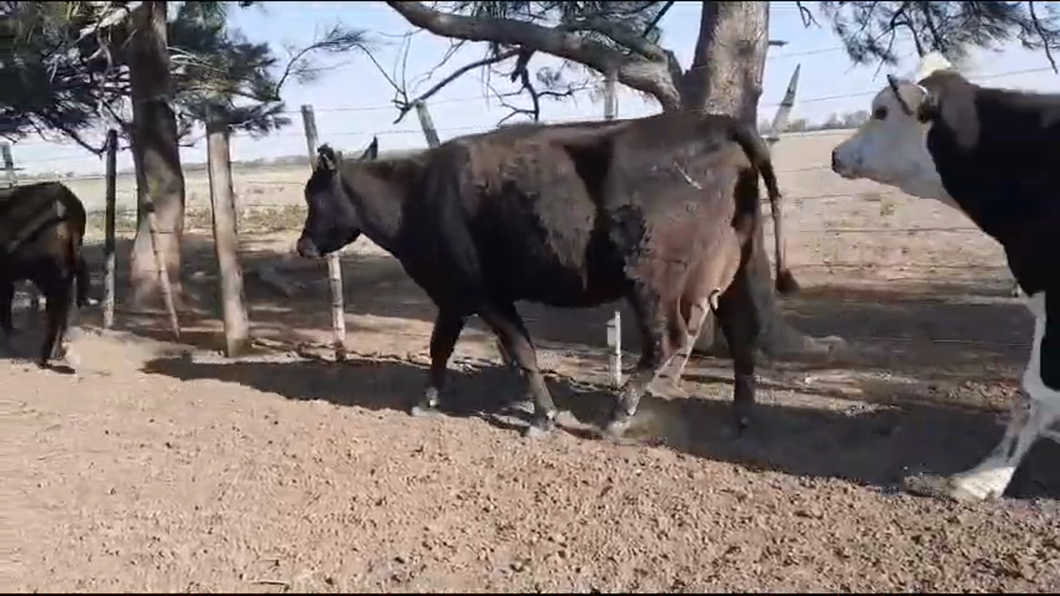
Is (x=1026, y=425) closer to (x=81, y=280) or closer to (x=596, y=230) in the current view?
(x=596, y=230)

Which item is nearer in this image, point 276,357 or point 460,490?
point 460,490

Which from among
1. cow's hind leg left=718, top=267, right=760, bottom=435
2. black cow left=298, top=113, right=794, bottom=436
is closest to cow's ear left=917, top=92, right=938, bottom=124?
black cow left=298, top=113, right=794, bottom=436

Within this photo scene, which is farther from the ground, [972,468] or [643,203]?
[643,203]

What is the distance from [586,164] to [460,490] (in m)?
2.15

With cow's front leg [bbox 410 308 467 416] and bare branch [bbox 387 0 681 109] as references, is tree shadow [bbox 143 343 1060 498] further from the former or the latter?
bare branch [bbox 387 0 681 109]

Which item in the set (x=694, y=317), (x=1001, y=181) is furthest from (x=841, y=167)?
(x=694, y=317)

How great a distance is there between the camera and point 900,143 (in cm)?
563

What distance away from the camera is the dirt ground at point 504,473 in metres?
4.41

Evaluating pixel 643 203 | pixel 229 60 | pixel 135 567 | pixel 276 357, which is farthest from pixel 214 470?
pixel 229 60

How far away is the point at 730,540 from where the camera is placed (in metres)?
4.67

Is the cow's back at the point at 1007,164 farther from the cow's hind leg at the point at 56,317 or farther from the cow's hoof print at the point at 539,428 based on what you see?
the cow's hind leg at the point at 56,317

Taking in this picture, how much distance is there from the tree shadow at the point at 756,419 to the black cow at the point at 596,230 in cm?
29

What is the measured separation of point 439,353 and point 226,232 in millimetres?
2725

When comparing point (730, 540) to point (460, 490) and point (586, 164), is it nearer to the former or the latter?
point (460, 490)
